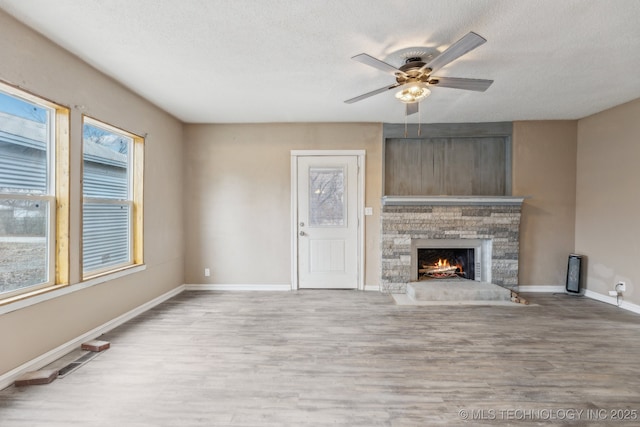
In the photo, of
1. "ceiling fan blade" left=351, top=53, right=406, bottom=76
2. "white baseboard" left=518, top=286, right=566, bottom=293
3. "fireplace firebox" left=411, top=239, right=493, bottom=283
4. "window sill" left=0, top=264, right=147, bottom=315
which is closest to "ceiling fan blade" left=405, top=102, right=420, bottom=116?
"ceiling fan blade" left=351, top=53, right=406, bottom=76

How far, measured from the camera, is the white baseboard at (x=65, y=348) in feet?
6.45

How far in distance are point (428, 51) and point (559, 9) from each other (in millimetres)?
823

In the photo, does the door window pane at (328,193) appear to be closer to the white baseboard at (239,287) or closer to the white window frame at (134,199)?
the white baseboard at (239,287)

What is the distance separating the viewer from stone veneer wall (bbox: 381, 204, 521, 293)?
417 cm

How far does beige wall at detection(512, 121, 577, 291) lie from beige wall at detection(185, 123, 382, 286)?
214 cm

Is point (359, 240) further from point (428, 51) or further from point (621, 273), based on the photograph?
point (621, 273)

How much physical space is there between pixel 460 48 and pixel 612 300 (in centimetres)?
400

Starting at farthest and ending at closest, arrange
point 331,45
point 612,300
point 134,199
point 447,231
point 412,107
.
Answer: point 447,231
point 612,300
point 134,199
point 412,107
point 331,45

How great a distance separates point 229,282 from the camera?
440 cm

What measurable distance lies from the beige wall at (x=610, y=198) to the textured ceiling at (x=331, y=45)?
0.41 metres

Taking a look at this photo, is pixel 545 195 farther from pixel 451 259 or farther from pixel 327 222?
pixel 327 222

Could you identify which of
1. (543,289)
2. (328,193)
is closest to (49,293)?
(328,193)

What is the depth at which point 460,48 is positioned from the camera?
190 cm

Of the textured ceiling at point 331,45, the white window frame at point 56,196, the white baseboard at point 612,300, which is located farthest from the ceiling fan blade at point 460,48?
the white baseboard at point 612,300
